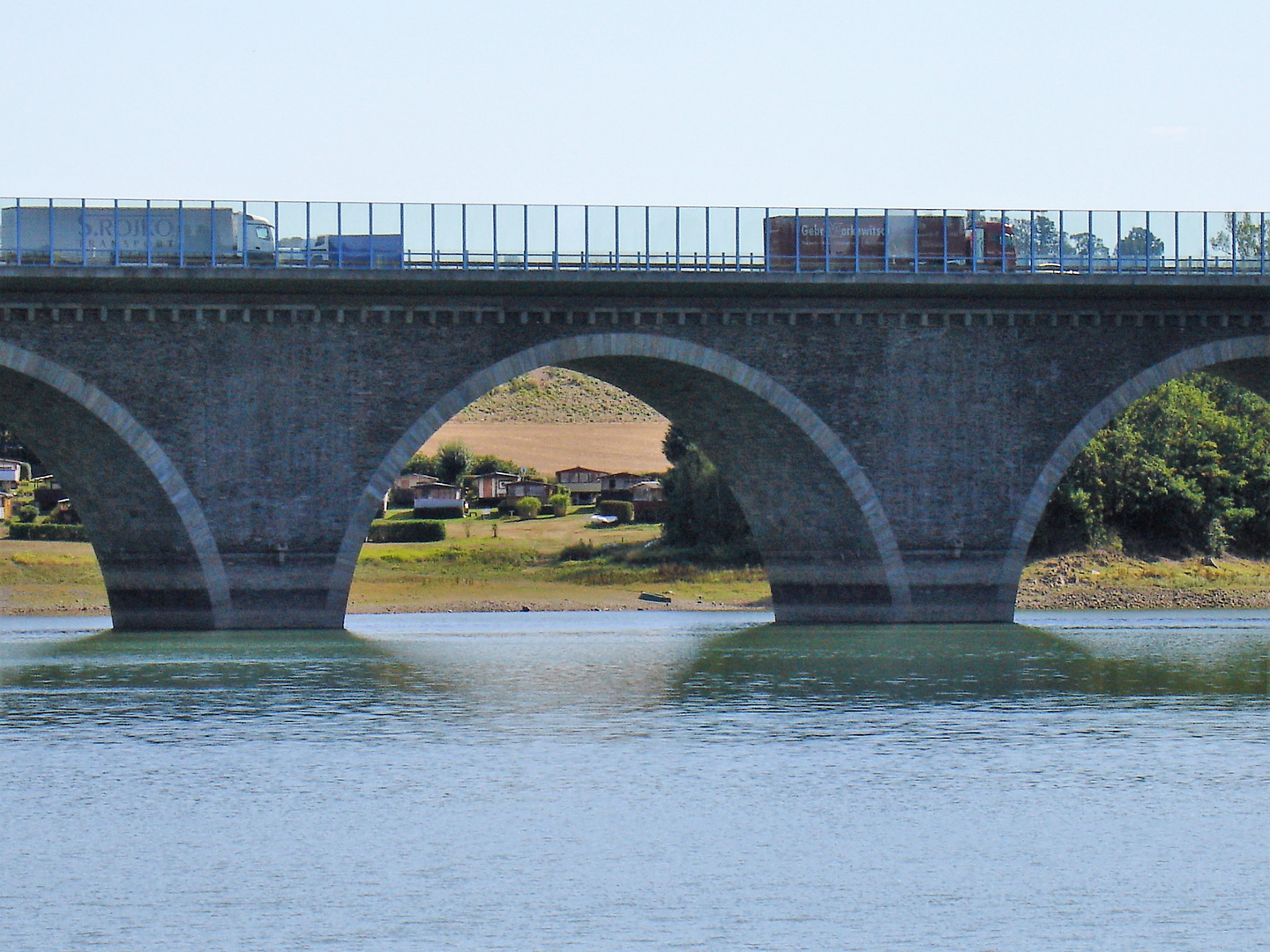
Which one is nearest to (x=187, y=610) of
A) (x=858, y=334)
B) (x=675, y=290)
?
(x=675, y=290)

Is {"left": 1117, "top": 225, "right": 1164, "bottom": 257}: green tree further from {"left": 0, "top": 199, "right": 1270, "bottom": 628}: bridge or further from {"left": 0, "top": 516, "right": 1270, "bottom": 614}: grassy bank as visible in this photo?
{"left": 0, "top": 516, "right": 1270, "bottom": 614}: grassy bank

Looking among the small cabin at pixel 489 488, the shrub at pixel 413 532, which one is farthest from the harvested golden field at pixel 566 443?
the shrub at pixel 413 532

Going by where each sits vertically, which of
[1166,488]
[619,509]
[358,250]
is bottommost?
[619,509]

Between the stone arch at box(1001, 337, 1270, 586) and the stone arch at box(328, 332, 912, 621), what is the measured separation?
12.7 ft

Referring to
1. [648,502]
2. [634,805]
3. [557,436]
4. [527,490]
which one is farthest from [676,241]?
[557,436]

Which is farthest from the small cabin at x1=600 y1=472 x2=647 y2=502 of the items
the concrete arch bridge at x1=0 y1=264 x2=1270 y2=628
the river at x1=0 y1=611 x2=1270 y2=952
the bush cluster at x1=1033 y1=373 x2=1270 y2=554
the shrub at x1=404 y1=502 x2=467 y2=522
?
the river at x1=0 y1=611 x2=1270 y2=952

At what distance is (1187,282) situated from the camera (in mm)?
58250

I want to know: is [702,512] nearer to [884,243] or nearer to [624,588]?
[624,588]

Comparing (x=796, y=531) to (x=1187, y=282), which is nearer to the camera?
(x=1187, y=282)

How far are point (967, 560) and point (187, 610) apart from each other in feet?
79.2

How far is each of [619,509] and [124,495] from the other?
6181cm

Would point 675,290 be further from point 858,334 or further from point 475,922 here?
point 475,922

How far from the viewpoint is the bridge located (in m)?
53.8

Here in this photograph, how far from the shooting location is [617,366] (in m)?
60.6
